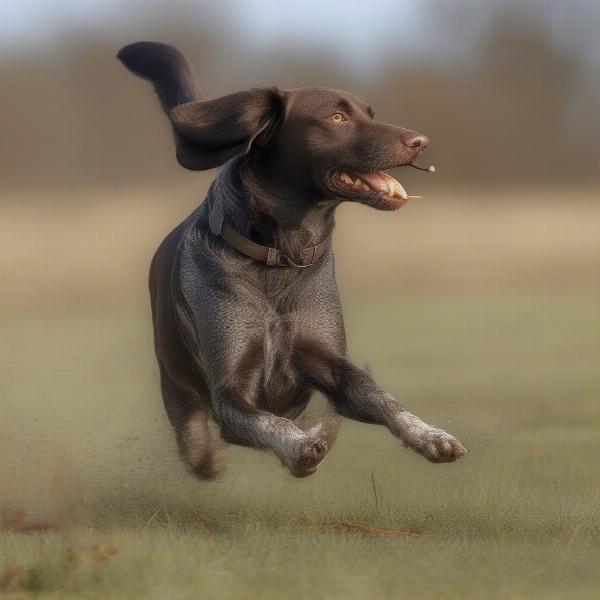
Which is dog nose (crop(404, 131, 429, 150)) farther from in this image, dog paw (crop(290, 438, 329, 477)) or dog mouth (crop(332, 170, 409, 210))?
dog paw (crop(290, 438, 329, 477))

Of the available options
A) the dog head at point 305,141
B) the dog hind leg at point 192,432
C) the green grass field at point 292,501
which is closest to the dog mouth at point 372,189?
the dog head at point 305,141

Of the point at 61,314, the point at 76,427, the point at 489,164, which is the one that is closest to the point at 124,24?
the point at 489,164

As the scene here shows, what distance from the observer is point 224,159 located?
5758 mm

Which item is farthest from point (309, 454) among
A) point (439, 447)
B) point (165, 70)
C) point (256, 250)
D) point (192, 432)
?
point (165, 70)

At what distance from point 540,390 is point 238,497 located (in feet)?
15.8

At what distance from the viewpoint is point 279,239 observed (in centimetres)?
578

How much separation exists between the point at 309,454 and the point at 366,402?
21.4 inches

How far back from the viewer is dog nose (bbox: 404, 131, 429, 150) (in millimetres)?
5629

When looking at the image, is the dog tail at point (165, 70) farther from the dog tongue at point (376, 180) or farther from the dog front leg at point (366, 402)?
the dog front leg at point (366, 402)

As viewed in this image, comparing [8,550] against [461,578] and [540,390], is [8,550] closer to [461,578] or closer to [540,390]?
[461,578]

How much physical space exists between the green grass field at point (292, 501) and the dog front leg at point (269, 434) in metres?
0.27

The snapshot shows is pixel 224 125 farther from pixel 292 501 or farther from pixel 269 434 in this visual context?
pixel 292 501

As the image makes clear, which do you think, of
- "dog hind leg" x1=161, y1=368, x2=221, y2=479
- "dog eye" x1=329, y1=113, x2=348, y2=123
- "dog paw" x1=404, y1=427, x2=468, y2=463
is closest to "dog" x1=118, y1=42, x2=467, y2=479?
"dog eye" x1=329, y1=113, x2=348, y2=123

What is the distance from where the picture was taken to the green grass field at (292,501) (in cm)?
473
